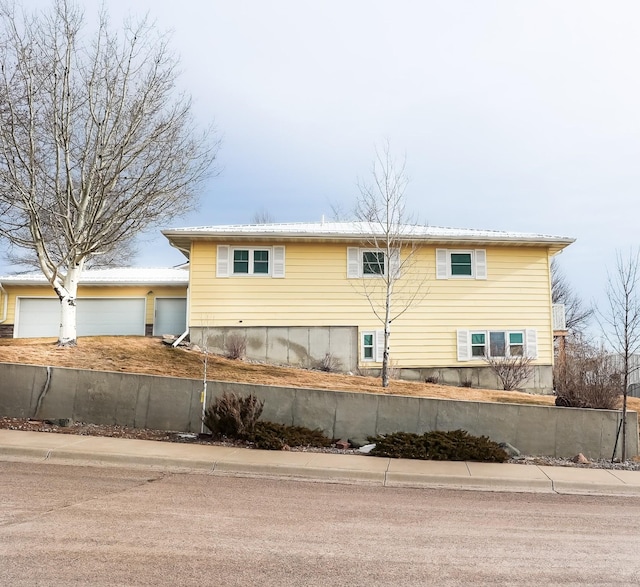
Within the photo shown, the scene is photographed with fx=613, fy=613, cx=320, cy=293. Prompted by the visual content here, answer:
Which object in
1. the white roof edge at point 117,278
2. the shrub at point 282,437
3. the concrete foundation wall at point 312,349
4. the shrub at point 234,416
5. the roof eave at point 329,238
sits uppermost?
the roof eave at point 329,238

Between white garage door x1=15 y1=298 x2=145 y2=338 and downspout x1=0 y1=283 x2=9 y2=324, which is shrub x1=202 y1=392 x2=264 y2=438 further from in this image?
downspout x1=0 y1=283 x2=9 y2=324

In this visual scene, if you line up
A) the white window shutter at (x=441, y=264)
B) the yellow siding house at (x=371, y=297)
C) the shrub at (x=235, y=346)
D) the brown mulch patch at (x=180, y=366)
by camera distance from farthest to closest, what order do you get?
the white window shutter at (x=441, y=264) → the yellow siding house at (x=371, y=297) → the shrub at (x=235, y=346) → the brown mulch patch at (x=180, y=366)

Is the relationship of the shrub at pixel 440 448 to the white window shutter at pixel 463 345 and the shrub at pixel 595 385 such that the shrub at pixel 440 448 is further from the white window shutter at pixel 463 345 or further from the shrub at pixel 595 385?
the white window shutter at pixel 463 345

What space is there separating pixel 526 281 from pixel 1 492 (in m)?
18.5

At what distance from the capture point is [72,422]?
1305 centimetres

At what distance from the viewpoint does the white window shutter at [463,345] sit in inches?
840

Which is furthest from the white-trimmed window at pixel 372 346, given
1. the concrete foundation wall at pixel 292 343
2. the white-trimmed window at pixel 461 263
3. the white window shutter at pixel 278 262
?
the white window shutter at pixel 278 262

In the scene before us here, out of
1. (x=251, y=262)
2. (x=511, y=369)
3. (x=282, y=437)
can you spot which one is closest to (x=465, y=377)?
(x=511, y=369)

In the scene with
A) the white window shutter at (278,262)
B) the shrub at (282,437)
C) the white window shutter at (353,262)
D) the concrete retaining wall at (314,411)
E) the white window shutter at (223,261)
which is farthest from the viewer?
the white window shutter at (353,262)

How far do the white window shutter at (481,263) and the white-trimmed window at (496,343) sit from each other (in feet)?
6.54

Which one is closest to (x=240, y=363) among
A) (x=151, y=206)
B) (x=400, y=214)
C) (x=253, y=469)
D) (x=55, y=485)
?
(x=151, y=206)

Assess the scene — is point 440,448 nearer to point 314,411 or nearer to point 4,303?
point 314,411

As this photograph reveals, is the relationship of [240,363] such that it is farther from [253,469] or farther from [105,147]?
[253,469]

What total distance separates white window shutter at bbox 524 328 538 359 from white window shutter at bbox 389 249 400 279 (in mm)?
5136
